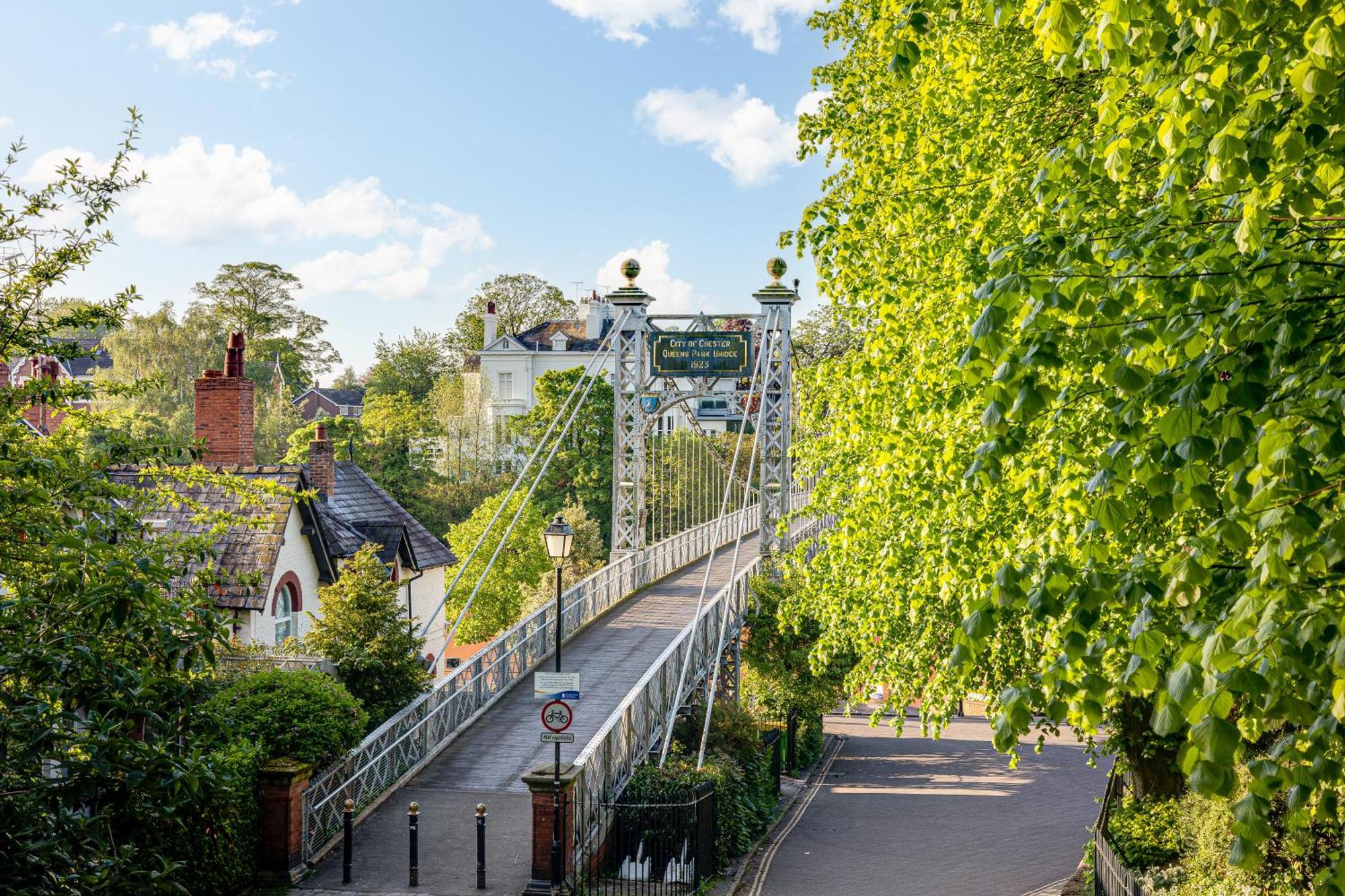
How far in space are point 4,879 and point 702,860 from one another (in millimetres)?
12642

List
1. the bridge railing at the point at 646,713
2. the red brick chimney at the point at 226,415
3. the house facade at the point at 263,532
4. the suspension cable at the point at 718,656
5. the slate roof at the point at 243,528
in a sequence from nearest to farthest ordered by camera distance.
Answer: the bridge railing at the point at 646,713 < the suspension cable at the point at 718,656 < the slate roof at the point at 243,528 < the house facade at the point at 263,532 < the red brick chimney at the point at 226,415

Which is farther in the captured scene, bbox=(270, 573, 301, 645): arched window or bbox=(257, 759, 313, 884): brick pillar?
bbox=(270, 573, 301, 645): arched window

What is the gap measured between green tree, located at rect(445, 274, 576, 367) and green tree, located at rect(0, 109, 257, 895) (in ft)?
265

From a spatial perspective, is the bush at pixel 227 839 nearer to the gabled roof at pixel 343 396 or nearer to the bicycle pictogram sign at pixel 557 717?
the bicycle pictogram sign at pixel 557 717

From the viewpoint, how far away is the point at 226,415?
25.4m

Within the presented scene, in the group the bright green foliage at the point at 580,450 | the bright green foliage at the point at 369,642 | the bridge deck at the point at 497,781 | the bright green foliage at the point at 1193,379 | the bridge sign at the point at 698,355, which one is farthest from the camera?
the bright green foliage at the point at 580,450

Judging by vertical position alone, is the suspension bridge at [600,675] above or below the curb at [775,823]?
above

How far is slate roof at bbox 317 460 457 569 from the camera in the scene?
33.2 metres

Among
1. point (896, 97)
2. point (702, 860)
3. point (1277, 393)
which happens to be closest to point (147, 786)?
point (1277, 393)

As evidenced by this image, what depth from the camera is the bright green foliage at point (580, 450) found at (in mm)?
53969

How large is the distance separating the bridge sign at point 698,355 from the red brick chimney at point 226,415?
913 centimetres

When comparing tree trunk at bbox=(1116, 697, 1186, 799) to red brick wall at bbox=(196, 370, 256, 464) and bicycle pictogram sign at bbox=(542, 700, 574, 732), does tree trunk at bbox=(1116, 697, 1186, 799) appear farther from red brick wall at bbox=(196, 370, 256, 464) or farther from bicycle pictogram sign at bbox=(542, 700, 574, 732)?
red brick wall at bbox=(196, 370, 256, 464)

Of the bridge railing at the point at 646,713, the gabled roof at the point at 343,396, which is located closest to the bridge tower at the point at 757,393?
the bridge railing at the point at 646,713

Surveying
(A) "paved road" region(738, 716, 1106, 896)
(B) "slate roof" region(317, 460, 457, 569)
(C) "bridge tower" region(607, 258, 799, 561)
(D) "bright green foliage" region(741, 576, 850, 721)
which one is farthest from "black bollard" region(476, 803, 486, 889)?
(B) "slate roof" region(317, 460, 457, 569)
